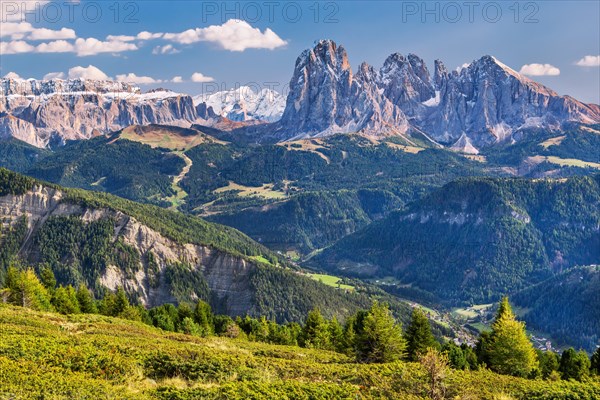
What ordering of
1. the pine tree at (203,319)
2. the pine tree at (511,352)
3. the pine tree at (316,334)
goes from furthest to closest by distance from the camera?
1. the pine tree at (203,319)
2. the pine tree at (316,334)
3. the pine tree at (511,352)

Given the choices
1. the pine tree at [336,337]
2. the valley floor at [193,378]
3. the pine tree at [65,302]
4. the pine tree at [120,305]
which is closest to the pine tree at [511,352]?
the pine tree at [336,337]

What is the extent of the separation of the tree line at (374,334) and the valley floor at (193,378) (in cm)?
1967

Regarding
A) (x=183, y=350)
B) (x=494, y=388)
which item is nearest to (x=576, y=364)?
(x=494, y=388)

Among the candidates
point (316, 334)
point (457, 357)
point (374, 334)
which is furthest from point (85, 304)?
point (457, 357)

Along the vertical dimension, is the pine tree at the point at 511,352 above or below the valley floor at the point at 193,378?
below

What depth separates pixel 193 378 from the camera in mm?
39688

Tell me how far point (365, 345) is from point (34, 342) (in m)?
42.1

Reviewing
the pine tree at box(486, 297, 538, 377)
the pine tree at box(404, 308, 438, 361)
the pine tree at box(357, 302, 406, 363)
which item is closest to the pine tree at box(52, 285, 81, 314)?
the pine tree at box(404, 308, 438, 361)

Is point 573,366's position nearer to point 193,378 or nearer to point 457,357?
point 457,357

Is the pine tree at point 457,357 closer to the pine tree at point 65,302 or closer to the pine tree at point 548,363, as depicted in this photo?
the pine tree at point 548,363

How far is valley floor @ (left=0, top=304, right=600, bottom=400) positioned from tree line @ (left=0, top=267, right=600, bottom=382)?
775 inches

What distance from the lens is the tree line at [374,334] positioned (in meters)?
72.1

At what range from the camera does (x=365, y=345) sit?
72.0 metres

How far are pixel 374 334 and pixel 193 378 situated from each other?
35803 millimetres
